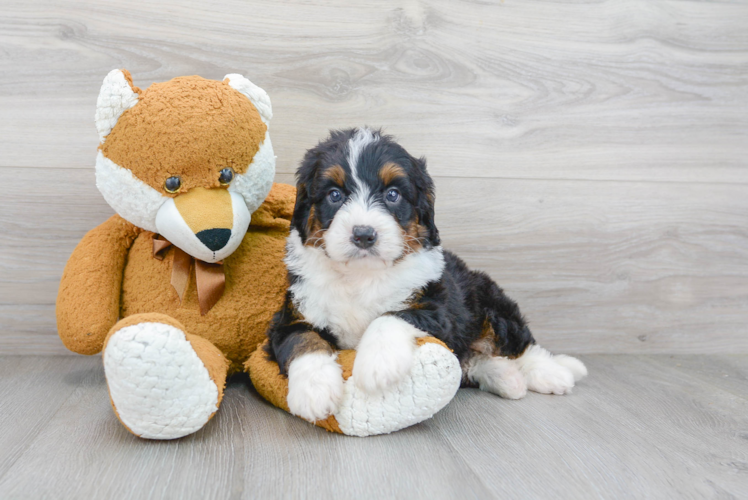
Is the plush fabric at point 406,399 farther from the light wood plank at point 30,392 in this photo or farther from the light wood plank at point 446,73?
the light wood plank at point 446,73

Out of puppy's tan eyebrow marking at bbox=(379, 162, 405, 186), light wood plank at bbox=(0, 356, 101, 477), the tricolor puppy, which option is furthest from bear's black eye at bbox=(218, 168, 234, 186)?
light wood plank at bbox=(0, 356, 101, 477)

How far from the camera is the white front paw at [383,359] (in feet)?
5.17

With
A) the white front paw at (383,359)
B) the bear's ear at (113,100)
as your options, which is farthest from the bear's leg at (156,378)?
the bear's ear at (113,100)

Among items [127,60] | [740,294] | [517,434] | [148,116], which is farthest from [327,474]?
[740,294]

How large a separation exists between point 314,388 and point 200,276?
2.27 ft

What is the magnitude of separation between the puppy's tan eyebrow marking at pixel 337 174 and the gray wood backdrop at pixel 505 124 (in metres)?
0.82

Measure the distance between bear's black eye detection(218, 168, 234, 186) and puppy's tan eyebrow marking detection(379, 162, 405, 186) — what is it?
0.53 meters

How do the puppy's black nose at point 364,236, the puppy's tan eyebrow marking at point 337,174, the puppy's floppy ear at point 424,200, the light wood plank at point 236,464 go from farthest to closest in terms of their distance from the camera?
the puppy's floppy ear at point 424,200 → the puppy's tan eyebrow marking at point 337,174 → the puppy's black nose at point 364,236 → the light wood plank at point 236,464

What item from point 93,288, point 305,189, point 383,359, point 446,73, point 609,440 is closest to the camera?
point 383,359

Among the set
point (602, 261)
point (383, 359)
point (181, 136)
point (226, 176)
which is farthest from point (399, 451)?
point (602, 261)

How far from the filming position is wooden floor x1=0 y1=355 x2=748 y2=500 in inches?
55.5

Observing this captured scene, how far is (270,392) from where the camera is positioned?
190 centimetres

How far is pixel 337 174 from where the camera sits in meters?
1.78

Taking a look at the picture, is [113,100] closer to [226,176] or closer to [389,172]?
[226,176]
